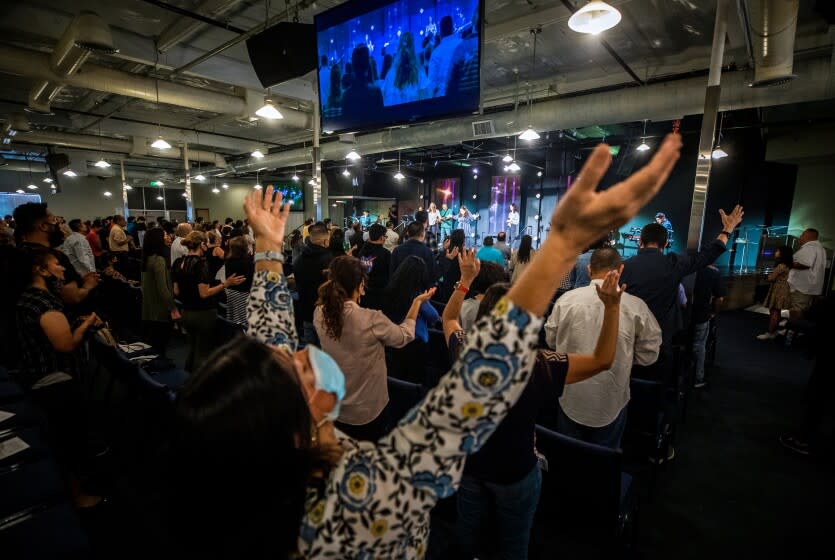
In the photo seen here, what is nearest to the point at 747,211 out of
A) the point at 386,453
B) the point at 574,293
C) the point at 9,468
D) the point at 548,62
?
the point at 548,62

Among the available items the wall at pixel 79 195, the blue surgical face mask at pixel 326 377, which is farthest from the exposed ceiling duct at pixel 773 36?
the wall at pixel 79 195

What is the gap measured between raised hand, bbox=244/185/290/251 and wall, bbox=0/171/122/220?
65.0 feet

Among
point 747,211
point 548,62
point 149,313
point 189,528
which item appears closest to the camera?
point 189,528

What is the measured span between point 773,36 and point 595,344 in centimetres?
348

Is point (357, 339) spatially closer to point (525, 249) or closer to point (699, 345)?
point (525, 249)

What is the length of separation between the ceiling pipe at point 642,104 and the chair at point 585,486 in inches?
201

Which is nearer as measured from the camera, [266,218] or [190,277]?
[266,218]

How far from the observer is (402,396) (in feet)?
7.68

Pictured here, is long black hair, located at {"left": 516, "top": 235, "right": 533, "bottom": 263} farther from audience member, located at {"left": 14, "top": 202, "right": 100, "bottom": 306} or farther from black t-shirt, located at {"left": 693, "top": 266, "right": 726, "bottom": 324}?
audience member, located at {"left": 14, "top": 202, "right": 100, "bottom": 306}

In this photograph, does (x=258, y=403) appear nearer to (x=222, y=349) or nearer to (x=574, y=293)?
(x=222, y=349)

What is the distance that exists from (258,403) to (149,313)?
4.52 m

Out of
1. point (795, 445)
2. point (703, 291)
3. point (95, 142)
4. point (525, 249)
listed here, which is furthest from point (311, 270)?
point (95, 142)

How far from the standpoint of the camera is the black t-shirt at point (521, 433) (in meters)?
1.30

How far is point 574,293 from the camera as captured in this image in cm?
233
